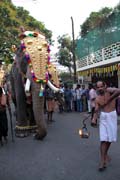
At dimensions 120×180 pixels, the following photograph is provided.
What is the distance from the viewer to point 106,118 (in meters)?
7.18

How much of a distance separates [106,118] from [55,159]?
154 centimetres

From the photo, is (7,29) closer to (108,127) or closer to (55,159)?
(55,159)

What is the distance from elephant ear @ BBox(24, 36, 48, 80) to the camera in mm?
10016

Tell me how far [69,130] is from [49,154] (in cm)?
403

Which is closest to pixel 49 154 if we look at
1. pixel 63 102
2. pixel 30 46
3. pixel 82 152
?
pixel 82 152

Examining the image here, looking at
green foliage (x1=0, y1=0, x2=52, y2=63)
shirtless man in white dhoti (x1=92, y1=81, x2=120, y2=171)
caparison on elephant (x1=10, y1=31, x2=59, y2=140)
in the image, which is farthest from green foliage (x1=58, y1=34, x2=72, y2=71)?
shirtless man in white dhoti (x1=92, y1=81, x2=120, y2=171)

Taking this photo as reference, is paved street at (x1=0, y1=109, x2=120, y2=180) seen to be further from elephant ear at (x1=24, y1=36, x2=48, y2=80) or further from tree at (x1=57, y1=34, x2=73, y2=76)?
tree at (x1=57, y1=34, x2=73, y2=76)

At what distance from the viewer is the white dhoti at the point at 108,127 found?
7096 millimetres

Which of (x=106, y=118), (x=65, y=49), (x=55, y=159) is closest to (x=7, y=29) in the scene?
(x=65, y=49)

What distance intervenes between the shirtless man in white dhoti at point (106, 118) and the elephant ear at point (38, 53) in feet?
9.50

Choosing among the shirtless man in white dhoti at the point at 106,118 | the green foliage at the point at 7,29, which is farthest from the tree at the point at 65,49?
the shirtless man in white dhoti at the point at 106,118

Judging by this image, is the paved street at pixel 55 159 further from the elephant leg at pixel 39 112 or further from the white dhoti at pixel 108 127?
the white dhoti at pixel 108 127

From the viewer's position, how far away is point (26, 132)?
36.7 ft

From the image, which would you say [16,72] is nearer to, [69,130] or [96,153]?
[69,130]
